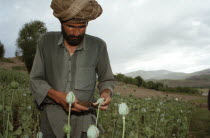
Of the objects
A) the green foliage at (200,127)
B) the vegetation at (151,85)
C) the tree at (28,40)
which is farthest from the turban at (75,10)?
Answer: the tree at (28,40)

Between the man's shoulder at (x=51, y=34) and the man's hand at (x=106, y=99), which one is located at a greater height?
the man's shoulder at (x=51, y=34)

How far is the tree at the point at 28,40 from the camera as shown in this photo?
2917cm

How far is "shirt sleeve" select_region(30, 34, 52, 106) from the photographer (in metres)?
2.13

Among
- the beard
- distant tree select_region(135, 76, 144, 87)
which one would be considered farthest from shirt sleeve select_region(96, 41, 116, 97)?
distant tree select_region(135, 76, 144, 87)

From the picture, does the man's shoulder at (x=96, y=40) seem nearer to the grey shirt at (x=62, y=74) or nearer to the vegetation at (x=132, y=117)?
the grey shirt at (x=62, y=74)

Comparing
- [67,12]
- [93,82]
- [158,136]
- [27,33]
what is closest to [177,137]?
[158,136]

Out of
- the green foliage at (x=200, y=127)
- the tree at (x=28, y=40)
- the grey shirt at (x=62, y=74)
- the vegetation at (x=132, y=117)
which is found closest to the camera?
the grey shirt at (x=62, y=74)

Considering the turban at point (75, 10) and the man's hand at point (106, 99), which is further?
the turban at point (75, 10)

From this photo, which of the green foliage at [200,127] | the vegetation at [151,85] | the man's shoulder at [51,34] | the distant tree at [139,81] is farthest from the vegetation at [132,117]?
the distant tree at [139,81]

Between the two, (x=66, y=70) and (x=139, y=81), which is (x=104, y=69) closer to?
(x=66, y=70)

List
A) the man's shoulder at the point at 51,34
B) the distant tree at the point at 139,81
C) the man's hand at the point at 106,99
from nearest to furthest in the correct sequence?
the man's hand at the point at 106,99
the man's shoulder at the point at 51,34
the distant tree at the point at 139,81

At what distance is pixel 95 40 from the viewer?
2566 mm

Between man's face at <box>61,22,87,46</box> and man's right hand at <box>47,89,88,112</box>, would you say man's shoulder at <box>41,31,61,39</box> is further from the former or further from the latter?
man's right hand at <box>47,89,88,112</box>

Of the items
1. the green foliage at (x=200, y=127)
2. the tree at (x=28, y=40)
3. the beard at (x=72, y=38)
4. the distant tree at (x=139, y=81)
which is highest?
the tree at (x=28, y=40)
